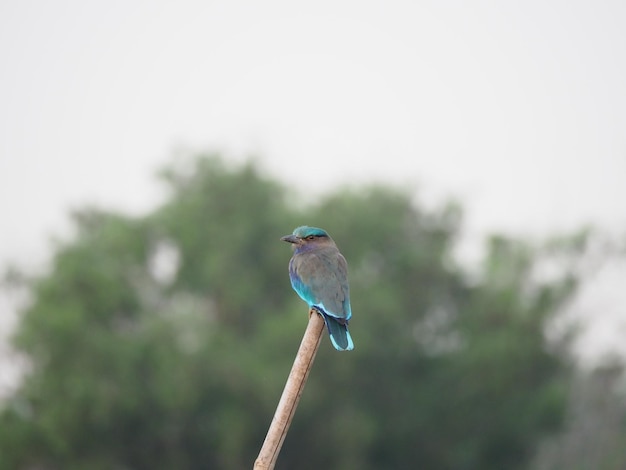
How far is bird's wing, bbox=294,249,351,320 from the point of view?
4.80m

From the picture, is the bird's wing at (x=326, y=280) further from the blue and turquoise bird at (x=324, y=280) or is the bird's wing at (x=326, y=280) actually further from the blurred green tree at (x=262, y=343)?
the blurred green tree at (x=262, y=343)

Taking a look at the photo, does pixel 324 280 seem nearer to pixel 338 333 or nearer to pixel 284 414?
pixel 338 333

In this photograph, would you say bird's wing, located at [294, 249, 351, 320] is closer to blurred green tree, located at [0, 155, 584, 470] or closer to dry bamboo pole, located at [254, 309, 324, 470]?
dry bamboo pole, located at [254, 309, 324, 470]

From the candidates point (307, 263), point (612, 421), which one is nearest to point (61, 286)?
point (612, 421)

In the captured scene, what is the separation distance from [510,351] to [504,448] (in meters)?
2.59

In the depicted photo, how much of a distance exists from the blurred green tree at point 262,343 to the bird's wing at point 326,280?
745 inches

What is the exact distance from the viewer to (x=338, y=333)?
4.69m

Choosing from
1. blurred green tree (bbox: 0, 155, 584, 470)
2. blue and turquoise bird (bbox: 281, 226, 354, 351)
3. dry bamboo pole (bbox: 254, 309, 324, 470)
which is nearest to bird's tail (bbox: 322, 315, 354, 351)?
blue and turquoise bird (bbox: 281, 226, 354, 351)

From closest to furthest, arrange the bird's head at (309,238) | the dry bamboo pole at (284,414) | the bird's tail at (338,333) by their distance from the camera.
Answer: the dry bamboo pole at (284,414) → the bird's tail at (338,333) → the bird's head at (309,238)

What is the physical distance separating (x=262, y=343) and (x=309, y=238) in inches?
796

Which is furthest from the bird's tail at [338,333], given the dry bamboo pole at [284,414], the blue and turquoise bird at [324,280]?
the dry bamboo pole at [284,414]

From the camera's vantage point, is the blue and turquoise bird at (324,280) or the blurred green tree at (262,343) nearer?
the blue and turquoise bird at (324,280)

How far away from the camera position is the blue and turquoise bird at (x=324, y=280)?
15.4ft

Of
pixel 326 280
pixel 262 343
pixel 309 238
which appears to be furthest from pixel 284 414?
pixel 262 343
